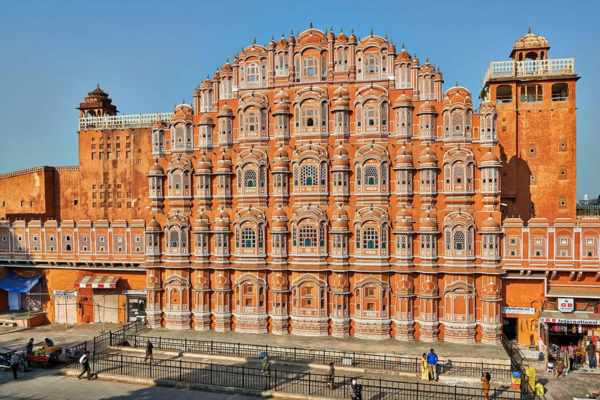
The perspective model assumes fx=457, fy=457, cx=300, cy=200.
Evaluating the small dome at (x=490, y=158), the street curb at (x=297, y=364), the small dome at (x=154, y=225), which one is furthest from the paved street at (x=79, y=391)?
the small dome at (x=490, y=158)

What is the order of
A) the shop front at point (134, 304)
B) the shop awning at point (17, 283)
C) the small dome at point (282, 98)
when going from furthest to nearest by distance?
the shop awning at point (17, 283)
the shop front at point (134, 304)
the small dome at point (282, 98)

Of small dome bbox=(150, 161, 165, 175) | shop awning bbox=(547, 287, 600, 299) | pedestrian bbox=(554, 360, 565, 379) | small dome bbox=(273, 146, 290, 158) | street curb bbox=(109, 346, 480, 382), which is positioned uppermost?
small dome bbox=(273, 146, 290, 158)

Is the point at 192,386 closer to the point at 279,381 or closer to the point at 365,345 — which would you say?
the point at 279,381

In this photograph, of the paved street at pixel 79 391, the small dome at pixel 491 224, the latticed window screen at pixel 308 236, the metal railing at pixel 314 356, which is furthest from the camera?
the latticed window screen at pixel 308 236

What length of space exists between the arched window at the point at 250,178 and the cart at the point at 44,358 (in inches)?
666

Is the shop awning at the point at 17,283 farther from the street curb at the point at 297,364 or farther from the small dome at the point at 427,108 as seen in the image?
the small dome at the point at 427,108

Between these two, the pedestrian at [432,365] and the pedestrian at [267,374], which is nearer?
the pedestrian at [267,374]

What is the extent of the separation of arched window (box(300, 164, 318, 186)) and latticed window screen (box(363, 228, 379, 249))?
5337 millimetres

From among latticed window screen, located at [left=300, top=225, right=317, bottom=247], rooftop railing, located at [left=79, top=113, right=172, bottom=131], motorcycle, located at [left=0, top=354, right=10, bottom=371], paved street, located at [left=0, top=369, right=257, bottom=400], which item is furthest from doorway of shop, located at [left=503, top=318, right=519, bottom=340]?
rooftop railing, located at [left=79, top=113, right=172, bottom=131]

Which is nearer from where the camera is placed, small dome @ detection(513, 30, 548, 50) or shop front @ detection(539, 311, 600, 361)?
shop front @ detection(539, 311, 600, 361)

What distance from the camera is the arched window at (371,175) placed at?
33781 millimetres

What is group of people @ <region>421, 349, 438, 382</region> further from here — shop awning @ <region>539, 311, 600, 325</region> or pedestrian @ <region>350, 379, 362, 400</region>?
shop awning @ <region>539, 311, 600, 325</region>

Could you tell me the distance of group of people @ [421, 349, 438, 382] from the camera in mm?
26109

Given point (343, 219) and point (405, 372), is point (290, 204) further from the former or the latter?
point (405, 372)
